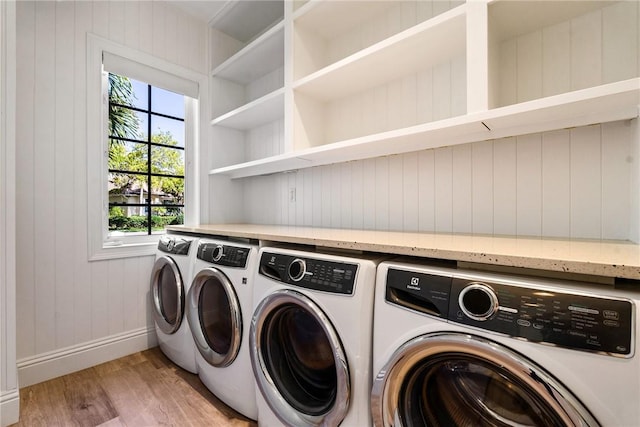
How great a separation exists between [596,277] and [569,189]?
664mm

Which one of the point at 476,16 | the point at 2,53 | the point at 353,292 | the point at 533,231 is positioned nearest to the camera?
the point at 353,292

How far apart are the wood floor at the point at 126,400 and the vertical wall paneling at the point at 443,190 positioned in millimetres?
1366

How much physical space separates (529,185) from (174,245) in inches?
78.9

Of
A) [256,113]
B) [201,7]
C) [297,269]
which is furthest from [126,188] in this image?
[297,269]

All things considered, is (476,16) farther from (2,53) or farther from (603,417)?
(2,53)

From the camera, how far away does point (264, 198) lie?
248 cm

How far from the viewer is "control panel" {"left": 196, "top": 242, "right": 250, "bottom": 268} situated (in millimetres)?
1413

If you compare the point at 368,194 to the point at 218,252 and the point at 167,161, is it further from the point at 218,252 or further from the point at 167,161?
the point at 167,161

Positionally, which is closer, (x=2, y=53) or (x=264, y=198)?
(x=2, y=53)

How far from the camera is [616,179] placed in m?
1.08

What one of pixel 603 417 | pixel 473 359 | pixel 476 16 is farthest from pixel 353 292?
pixel 476 16

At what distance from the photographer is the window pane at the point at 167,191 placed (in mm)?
2344

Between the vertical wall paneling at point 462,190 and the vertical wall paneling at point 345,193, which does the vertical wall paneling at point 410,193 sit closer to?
the vertical wall paneling at point 462,190

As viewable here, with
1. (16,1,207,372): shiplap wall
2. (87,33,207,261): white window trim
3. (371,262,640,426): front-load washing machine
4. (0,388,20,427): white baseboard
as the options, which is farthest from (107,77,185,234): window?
(371,262,640,426): front-load washing machine
